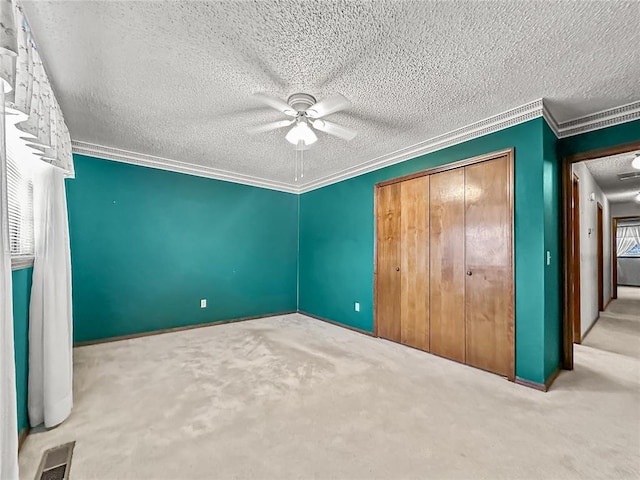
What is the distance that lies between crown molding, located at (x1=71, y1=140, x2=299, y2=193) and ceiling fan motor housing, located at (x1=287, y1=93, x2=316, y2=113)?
7.96 feet

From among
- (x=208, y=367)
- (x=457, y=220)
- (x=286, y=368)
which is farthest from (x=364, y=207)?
(x=208, y=367)

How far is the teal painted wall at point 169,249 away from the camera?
11.5 feet

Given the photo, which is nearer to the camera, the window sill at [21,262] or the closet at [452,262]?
the window sill at [21,262]

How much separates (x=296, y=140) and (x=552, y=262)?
2465 mm

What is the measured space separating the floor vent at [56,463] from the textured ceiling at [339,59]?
233 centimetres

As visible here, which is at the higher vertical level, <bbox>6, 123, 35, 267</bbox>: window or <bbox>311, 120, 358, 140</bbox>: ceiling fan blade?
<bbox>311, 120, 358, 140</bbox>: ceiling fan blade

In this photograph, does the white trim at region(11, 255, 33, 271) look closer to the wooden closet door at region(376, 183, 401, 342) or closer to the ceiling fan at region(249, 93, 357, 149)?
the ceiling fan at region(249, 93, 357, 149)

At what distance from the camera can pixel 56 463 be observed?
61.4 inches

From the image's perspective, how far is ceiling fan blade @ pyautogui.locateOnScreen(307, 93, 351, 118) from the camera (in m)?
1.95

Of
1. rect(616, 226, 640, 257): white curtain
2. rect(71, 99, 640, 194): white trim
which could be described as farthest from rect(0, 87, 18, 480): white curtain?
rect(616, 226, 640, 257): white curtain

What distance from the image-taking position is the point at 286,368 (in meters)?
2.79

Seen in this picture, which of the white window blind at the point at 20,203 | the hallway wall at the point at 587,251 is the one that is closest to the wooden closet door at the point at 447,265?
the hallway wall at the point at 587,251

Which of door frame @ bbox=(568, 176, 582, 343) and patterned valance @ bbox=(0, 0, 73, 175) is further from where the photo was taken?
door frame @ bbox=(568, 176, 582, 343)

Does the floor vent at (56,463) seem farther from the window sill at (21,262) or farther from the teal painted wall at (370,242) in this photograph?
the teal painted wall at (370,242)
